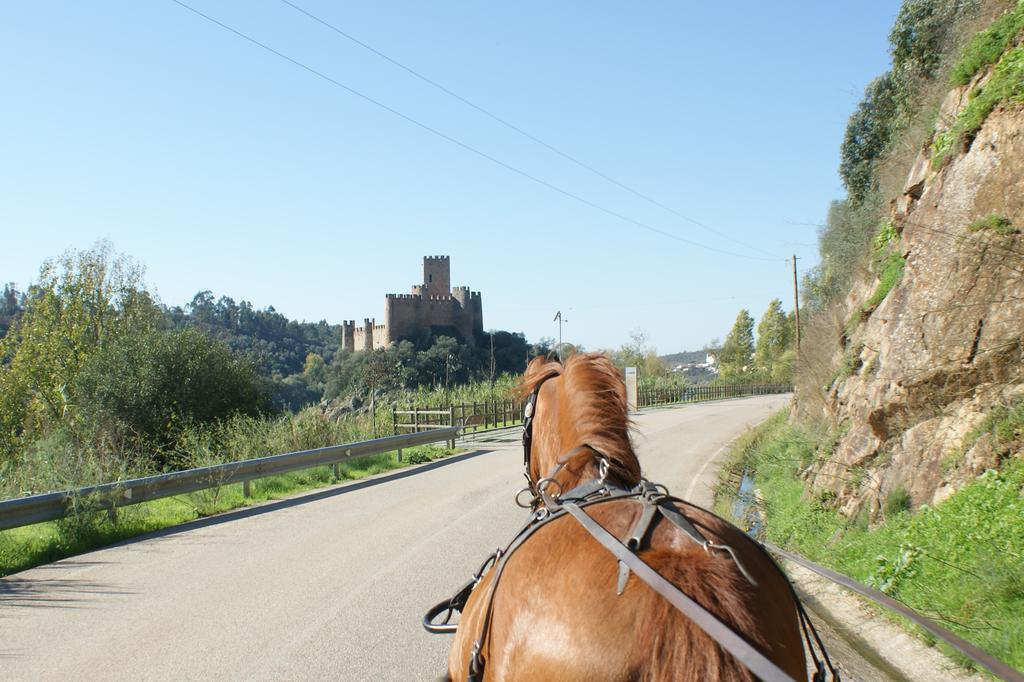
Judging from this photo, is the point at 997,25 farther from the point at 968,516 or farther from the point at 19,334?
the point at 19,334

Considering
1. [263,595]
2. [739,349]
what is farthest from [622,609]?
[739,349]

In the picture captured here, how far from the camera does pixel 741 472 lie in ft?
61.6

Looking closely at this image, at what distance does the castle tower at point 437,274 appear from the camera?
124 meters

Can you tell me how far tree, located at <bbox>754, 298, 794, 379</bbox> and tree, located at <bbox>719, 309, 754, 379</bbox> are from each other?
6.55 meters

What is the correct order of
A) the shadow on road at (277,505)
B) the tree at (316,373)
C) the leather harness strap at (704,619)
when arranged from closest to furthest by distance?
the leather harness strap at (704,619)
the shadow on road at (277,505)
the tree at (316,373)

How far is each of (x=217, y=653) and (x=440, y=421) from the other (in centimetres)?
2535

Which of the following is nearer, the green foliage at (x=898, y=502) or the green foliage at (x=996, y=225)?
the green foliage at (x=898, y=502)

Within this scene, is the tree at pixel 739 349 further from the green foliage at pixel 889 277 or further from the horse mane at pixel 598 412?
the horse mane at pixel 598 412

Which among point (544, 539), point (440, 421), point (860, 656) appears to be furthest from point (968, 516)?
point (440, 421)

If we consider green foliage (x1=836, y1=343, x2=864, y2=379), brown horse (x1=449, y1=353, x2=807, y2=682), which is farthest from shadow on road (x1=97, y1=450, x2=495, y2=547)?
green foliage (x1=836, y1=343, x2=864, y2=379)

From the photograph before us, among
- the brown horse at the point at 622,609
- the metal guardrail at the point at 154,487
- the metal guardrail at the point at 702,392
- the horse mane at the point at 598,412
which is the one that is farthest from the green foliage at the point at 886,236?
the metal guardrail at the point at 702,392

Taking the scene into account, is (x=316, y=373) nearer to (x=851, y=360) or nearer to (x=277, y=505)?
(x=277, y=505)

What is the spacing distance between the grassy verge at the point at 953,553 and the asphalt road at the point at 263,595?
8.94 ft

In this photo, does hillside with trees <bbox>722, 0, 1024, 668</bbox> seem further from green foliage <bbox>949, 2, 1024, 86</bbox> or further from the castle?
the castle
